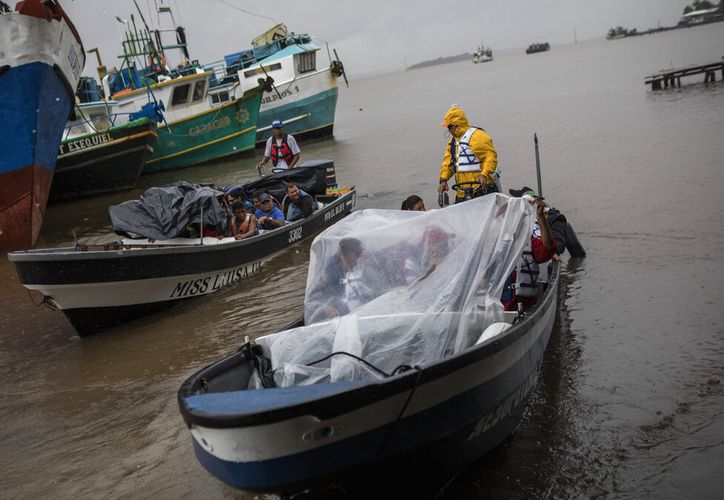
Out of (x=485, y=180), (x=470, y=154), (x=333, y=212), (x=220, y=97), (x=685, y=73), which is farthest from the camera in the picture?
(x=685, y=73)

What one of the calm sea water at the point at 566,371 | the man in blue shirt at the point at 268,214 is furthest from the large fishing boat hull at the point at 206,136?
the man in blue shirt at the point at 268,214

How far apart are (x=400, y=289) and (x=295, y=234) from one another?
6442 mm

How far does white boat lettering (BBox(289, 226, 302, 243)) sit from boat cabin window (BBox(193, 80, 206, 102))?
1723cm

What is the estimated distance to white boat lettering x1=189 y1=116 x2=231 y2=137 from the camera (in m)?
26.5

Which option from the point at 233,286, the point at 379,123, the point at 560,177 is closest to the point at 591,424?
the point at 233,286

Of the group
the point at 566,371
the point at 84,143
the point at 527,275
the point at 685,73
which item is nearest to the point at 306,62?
the point at 84,143

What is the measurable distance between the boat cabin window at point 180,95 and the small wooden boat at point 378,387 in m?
22.4

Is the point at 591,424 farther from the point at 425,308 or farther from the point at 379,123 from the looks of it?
the point at 379,123

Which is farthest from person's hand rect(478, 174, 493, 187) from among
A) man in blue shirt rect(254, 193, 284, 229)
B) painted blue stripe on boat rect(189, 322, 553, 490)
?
painted blue stripe on boat rect(189, 322, 553, 490)

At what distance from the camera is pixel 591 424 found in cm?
505

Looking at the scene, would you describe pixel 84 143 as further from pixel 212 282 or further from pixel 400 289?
pixel 400 289

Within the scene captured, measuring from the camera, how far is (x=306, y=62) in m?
32.3

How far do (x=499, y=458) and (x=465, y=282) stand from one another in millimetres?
1263

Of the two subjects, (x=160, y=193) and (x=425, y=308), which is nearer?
(x=425, y=308)
